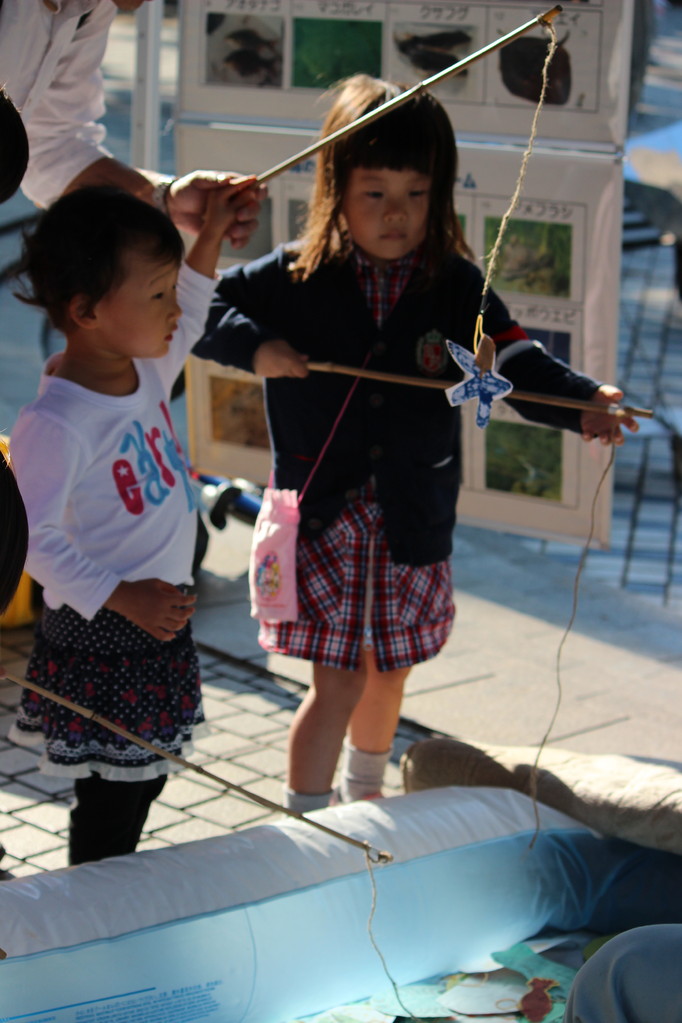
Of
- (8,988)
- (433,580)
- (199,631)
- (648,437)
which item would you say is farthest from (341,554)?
(648,437)

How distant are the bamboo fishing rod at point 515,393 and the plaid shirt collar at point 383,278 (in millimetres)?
142

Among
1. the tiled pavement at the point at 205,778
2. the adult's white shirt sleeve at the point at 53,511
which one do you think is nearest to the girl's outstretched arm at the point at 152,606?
the adult's white shirt sleeve at the point at 53,511

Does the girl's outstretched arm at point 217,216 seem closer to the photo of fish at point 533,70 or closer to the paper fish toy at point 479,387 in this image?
the paper fish toy at point 479,387

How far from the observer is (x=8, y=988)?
1.82m

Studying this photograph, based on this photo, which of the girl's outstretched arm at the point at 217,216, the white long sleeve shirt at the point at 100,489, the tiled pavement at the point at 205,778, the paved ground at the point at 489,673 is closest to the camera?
the white long sleeve shirt at the point at 100,489

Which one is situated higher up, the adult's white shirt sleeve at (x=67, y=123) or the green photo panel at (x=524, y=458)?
the adult's white shirt sleeve at (x=67, y=123)

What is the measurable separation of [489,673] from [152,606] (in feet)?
5.85

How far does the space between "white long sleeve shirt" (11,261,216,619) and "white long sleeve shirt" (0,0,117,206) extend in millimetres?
430

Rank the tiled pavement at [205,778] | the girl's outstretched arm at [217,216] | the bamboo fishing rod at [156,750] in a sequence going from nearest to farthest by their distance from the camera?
1. the bamboo fishing rod at [156,750]
2. the girl's outstretched arm at [217,216]
3. the tiled pavement at [205,778]

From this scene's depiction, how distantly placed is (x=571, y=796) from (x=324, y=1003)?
644 millimetres

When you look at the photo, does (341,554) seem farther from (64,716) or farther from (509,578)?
(509,578)

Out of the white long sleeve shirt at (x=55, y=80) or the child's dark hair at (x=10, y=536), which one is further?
the white long sleeve shirt at (x=55, y=80)

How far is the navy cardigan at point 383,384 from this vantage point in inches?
97.0

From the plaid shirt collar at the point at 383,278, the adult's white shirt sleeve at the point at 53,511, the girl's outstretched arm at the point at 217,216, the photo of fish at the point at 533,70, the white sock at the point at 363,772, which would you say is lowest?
the white sock at the point at 363,772
